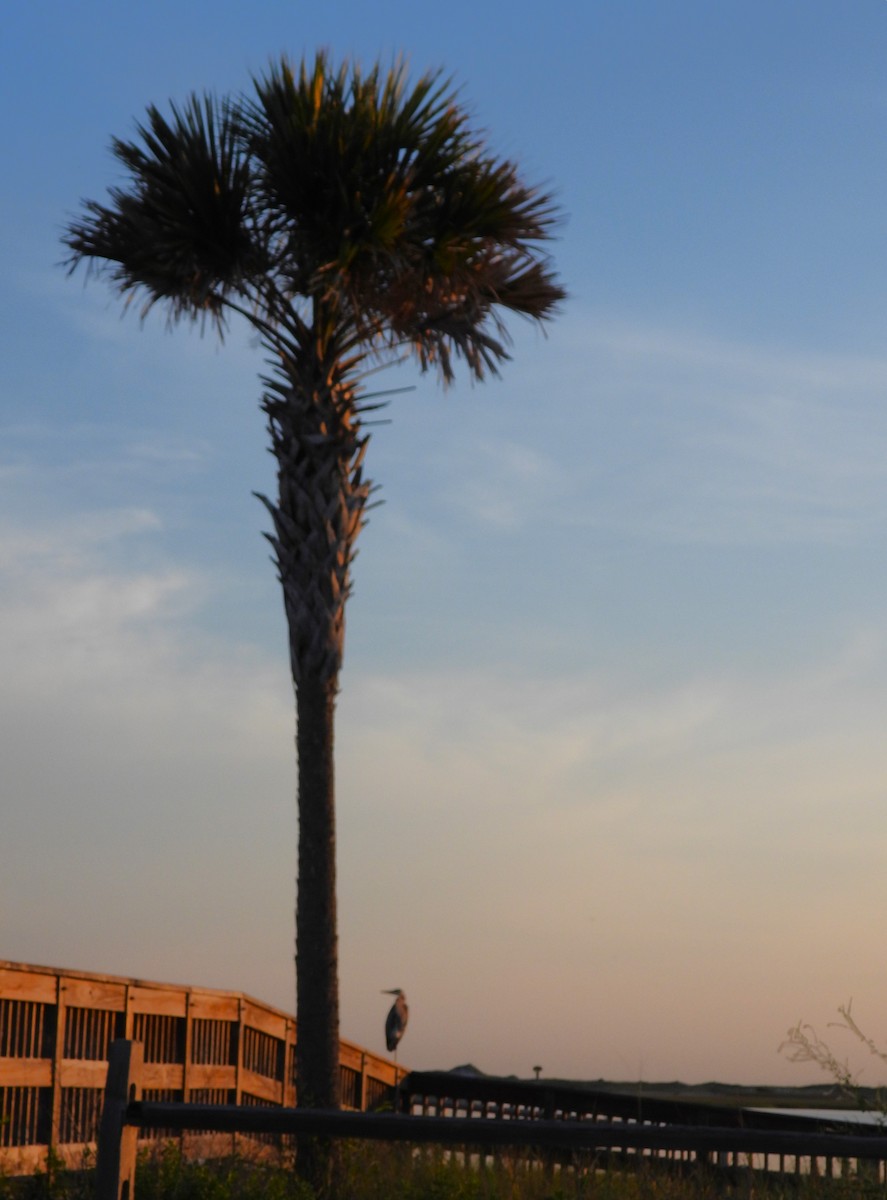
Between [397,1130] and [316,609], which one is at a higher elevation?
[316,609]

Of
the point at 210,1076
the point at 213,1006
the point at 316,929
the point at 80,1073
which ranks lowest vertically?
the point at 210,1076

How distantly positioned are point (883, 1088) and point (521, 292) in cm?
976

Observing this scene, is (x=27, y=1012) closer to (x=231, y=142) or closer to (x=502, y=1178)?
(x=502, y=1178)

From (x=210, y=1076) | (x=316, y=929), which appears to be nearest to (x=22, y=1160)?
(x=316, y=929)

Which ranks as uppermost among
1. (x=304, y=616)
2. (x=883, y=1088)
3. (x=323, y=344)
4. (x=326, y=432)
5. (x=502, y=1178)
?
(x=323, y=344)

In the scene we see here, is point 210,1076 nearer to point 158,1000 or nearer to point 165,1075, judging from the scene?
point 165,1075

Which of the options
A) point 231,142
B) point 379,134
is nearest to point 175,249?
point 231,142

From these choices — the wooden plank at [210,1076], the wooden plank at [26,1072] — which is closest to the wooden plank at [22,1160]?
the wooden plank at [26,1072]

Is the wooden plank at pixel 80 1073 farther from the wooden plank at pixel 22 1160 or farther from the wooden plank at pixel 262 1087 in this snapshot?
the wooden plank at pixel 262 1087

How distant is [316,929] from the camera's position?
13.6 meters

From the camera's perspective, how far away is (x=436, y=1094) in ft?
69.6

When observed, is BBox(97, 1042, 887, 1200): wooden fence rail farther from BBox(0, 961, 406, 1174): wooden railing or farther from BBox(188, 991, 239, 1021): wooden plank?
BBox(188, 991, 239, 1021): wooden plank

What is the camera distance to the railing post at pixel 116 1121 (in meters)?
7.05

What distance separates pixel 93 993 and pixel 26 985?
3.72 ft
